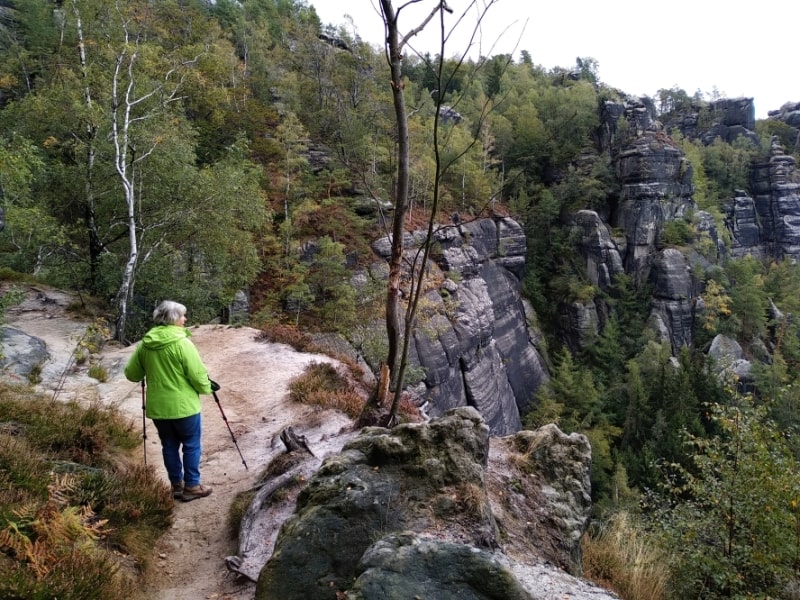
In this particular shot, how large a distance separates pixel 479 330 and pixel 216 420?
71.7 feet

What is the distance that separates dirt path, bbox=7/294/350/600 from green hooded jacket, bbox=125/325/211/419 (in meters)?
1.04

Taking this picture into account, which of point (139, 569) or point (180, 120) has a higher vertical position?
point (180, 120)

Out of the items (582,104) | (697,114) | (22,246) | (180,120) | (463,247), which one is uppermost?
(697,114)

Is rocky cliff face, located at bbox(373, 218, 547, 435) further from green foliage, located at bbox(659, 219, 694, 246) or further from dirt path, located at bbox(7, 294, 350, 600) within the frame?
green foliage, located at bbox(659, 219, 694, 246)

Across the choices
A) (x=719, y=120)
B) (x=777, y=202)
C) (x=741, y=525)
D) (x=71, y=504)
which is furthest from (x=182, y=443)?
(x=719, y=120)

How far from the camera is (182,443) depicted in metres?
4.27

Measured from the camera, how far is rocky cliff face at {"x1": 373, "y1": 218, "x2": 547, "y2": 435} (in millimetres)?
22781

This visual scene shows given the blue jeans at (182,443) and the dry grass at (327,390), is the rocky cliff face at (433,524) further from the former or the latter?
the dry grass at (327,390)

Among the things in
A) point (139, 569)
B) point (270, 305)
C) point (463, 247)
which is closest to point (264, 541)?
point (139, 569)

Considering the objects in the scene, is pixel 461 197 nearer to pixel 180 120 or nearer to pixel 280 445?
pixel 180 120

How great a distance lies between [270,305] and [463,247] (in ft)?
51.8

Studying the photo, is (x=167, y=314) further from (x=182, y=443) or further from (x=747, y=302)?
(x=747, y=302)

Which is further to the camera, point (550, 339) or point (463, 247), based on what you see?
point (550, 339)

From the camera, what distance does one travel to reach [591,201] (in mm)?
41000
